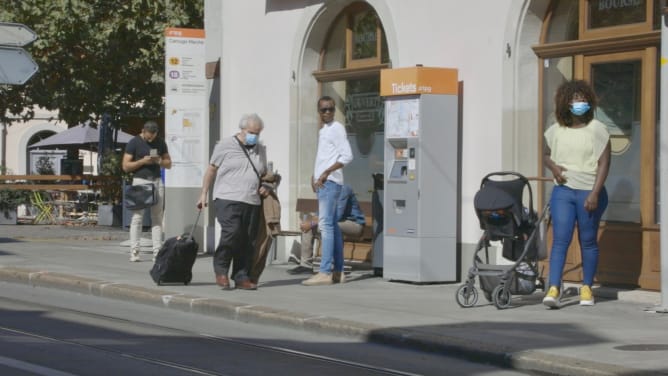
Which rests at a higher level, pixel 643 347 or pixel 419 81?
pixel 419 81

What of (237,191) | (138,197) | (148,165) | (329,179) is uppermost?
(148,165)

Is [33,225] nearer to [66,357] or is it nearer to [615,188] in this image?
[615,188]

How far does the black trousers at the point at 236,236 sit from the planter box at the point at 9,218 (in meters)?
15.7

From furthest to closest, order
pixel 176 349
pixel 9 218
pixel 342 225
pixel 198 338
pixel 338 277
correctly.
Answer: pixel 9 218 < pixel 342 225 < pixel 338 277 < pixel 198 338 < pixel 176 349

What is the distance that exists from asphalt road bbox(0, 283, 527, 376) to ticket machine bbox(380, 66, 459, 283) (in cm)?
286

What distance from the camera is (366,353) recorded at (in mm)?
9234

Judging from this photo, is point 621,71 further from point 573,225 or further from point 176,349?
point 176,349

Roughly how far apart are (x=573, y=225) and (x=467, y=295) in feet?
3.74

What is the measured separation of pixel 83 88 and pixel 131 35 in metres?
2.10

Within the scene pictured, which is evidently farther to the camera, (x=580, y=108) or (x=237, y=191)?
(x=237, y=191)

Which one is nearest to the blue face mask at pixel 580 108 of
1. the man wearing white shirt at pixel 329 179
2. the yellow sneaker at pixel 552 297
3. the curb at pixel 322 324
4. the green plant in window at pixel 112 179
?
the yellow sneaker at pixel 552 297

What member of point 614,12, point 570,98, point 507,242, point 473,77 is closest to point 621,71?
point 614,12

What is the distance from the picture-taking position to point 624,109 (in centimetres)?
1219

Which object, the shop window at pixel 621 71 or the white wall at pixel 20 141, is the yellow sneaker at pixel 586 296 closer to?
the shop window at pixel 621 71
